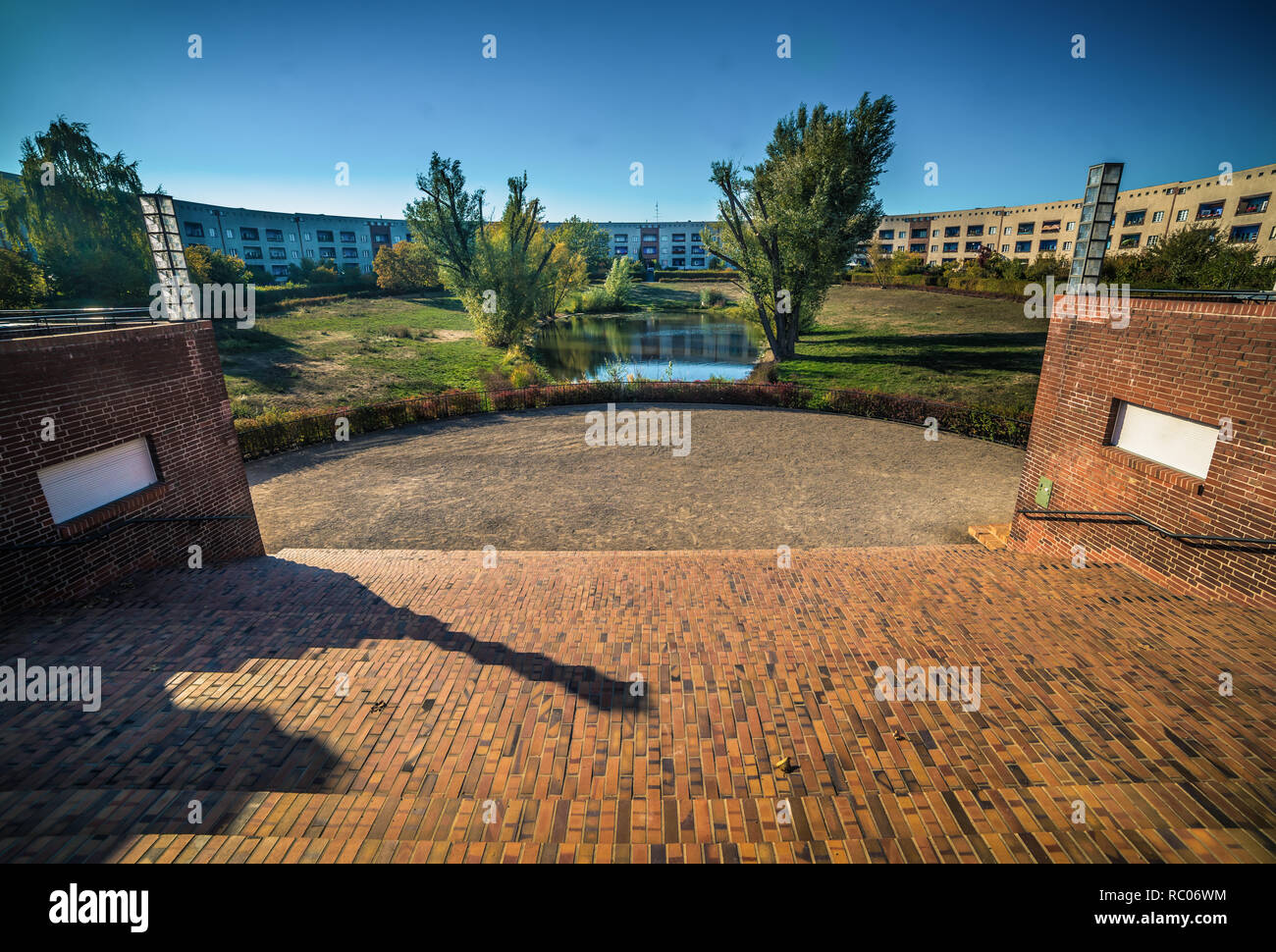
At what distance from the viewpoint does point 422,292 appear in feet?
223

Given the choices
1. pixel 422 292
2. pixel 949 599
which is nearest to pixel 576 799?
pixel 949 599

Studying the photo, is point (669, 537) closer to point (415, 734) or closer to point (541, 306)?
point (415, 734)

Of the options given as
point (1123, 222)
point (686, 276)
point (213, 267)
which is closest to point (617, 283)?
point (686, 276)

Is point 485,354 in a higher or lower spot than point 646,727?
higher

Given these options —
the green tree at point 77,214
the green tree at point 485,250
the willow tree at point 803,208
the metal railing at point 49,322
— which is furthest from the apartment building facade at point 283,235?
the metal railing at point 49,322

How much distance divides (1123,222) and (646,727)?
79445 mm

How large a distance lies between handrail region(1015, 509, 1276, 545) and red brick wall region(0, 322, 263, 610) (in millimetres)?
13892

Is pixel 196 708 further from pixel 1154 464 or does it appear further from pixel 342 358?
pixel 342 358

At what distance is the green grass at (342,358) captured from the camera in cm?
2633

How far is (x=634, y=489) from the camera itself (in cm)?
1374

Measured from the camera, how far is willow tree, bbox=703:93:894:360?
1129 inches

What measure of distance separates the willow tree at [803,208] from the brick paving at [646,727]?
83.7ft

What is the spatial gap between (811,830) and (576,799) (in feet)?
5.13
